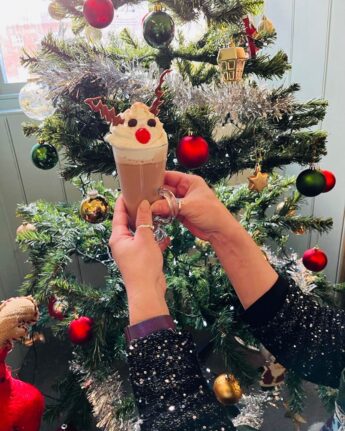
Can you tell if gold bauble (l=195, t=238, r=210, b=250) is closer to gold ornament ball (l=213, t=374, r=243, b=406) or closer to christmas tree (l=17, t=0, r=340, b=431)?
christmas tree (l=17, t=0, r=340, b=431)

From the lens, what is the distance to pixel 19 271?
4.82 ft

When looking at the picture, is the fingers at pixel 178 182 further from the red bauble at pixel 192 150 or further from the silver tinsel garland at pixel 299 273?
the silver tinsel garland at pixel 299 273

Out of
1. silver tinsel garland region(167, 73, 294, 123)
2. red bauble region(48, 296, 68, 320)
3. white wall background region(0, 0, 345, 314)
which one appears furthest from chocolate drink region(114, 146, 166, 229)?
white wall background region(0, 0, 345, 314)

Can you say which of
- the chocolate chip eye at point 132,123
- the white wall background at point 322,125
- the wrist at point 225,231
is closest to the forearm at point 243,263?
the wrist at point 225,231

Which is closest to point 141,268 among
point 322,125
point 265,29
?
point 265,29

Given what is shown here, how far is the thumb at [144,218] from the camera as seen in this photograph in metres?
0.56

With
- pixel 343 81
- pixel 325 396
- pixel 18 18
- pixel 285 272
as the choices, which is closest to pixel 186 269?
pixel 285 272

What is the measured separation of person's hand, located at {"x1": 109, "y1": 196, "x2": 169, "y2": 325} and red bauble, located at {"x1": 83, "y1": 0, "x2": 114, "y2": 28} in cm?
37

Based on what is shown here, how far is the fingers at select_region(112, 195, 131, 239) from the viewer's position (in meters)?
0.59

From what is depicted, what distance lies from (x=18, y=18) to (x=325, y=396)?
1573 mm

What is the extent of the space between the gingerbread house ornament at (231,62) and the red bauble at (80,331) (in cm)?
59

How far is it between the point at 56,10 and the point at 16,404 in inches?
32.8

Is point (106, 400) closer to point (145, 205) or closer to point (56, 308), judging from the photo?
Result: point (56, 308)

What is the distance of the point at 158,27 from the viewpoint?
69 cm
